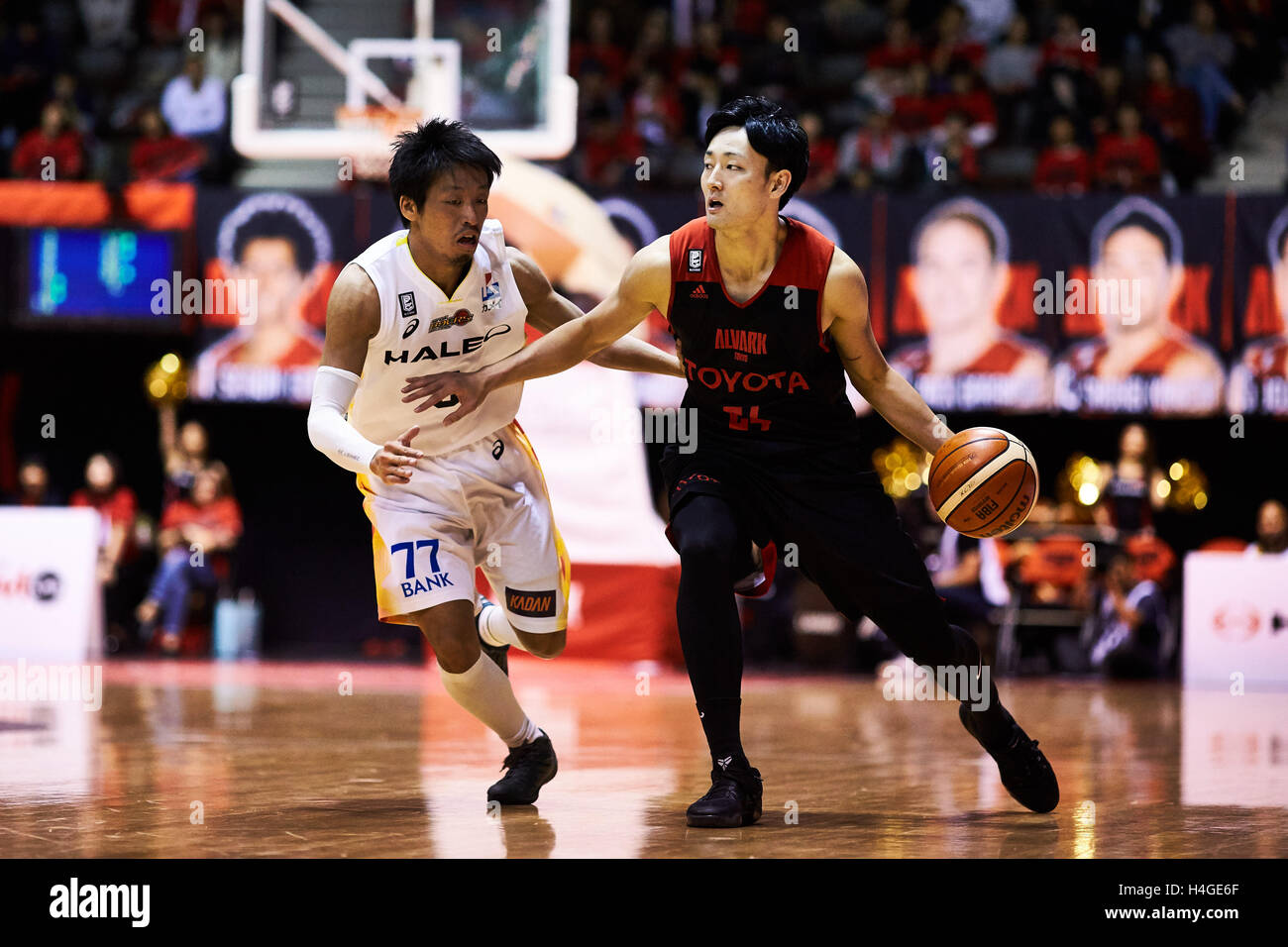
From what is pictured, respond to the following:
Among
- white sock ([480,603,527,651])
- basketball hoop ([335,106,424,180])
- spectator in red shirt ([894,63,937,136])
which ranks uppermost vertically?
spectator in red shirt ([894,63,937,136])

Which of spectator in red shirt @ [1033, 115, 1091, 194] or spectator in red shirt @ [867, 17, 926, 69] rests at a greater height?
spectator in red shirt @ [867, 17, 926, 69]

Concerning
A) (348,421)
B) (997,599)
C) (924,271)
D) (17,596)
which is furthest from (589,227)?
(348,421)

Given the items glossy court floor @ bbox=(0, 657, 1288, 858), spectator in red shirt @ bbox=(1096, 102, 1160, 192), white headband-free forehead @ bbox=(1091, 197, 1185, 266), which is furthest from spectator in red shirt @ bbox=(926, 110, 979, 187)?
glossy court floor @ bbox=(0, 657, 1288, 858)

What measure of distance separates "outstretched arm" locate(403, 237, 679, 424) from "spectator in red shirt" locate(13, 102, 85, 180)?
983cm

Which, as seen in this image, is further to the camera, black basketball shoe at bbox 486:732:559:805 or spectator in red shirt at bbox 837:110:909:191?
spectator in red shirt at bbox 837:110:909:191

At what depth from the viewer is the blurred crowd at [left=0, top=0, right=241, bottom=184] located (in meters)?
13.5

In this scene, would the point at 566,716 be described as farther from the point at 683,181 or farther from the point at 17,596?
the point at 683,181

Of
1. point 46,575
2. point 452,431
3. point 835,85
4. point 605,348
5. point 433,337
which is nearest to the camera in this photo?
point 433,337

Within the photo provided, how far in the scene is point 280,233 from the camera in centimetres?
1241

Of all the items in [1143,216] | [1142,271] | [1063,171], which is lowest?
[1142,271]

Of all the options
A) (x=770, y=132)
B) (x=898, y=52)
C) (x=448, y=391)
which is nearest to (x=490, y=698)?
(x=448, y=391)

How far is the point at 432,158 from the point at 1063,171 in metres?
8.98

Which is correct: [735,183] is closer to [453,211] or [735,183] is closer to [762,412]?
[762,412]

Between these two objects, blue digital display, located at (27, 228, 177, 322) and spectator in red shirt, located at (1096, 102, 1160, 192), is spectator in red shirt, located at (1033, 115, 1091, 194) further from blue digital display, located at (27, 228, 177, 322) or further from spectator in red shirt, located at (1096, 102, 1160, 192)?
blue digital display, located at (27, 228, 177, 322)
